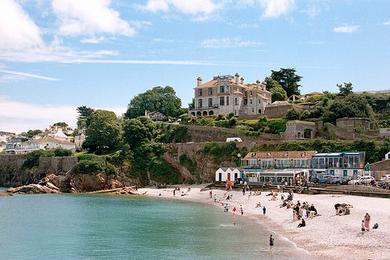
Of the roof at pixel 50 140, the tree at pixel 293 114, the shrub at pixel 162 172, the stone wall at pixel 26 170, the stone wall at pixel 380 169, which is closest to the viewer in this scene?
the stone wall at pixel 380 169

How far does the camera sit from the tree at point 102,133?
89562 millimetres

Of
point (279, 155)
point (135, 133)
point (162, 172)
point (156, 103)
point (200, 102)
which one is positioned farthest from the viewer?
point (156, 103)

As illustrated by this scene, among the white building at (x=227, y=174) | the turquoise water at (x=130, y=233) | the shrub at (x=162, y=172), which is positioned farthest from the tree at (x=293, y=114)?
the turquoise water at (x=130, y=233)

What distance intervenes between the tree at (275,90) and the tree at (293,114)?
60.6 ft

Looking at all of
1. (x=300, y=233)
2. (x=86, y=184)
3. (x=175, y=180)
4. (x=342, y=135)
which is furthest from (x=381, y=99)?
(x=300, y=233)

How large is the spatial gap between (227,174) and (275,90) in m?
33.7

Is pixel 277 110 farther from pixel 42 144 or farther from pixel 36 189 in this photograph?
pixel 42 144

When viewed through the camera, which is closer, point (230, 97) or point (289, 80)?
point (230, 97)

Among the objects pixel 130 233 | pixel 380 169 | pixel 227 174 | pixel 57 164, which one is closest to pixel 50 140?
pixel 57 164

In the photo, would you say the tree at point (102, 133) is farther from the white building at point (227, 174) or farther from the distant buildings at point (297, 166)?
the distant buildings at point (297, 166)

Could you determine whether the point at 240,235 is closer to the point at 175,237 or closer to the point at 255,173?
the point at 175,237

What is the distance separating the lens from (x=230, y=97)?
89.2 meters

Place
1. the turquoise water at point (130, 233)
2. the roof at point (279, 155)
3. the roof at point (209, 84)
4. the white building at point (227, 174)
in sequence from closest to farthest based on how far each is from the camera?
the turquoise water at point (130, 233), the roof at point (279, 155), the white building at point (227, 174), the roof at point (209, 84)

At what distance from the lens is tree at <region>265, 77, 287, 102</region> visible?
313 feet
